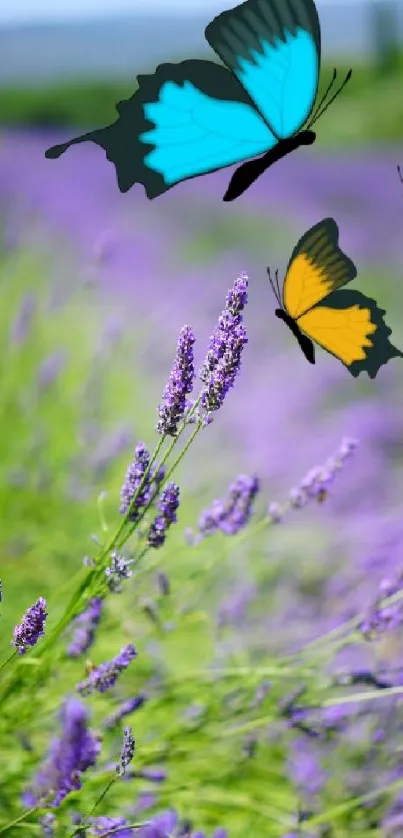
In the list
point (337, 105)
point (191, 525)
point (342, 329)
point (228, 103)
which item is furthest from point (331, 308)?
point (337, 105)

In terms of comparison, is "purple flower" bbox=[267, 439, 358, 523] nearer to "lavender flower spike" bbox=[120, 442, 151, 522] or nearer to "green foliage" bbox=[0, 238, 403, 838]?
"green foliage" bbox=[0, 238, 403, 838]

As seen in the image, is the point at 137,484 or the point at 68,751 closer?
the point at 68,751

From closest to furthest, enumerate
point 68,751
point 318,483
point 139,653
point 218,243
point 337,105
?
point 68,751
point 318,483
point 139,653
point 218,243
point 337,105

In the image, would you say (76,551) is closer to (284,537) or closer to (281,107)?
(284,537)

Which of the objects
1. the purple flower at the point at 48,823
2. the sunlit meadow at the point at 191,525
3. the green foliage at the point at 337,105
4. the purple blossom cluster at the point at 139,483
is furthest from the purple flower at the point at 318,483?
the green foliage at the point at 337,105

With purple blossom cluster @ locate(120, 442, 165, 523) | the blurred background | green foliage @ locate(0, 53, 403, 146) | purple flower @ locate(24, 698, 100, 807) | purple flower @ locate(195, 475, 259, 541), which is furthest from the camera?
green foliage @ locate(0, 53, 403, 146)

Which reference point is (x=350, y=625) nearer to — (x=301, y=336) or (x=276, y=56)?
(x=301, y=336)

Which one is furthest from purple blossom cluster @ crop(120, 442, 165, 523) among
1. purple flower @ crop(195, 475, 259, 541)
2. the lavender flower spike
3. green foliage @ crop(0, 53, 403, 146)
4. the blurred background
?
green foliage @ crop(0, 53, 403, 146)
